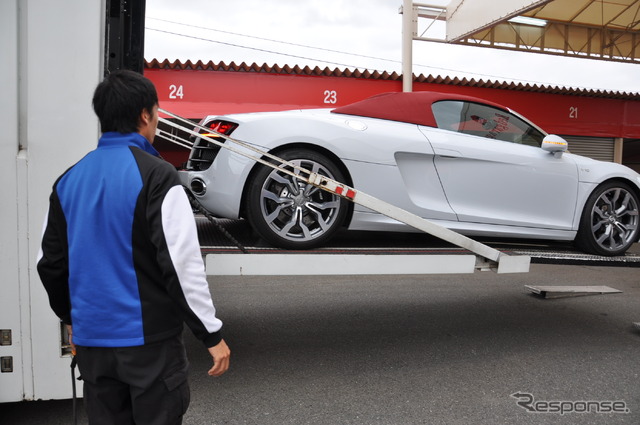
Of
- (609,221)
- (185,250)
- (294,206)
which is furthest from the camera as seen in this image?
(609,221)

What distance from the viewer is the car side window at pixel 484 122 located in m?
4.53

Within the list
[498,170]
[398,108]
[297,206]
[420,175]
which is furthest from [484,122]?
[297,206]

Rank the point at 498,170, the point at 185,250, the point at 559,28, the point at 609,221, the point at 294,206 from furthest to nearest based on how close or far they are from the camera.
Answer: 1. the point at 559,28
2. the point at 609,221
3. the point at 498,170
4. the point at 294,206
5. the point at 185,250

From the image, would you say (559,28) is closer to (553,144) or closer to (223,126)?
(553,144)

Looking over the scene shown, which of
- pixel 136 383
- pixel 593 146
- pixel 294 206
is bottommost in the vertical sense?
pixel 136 383

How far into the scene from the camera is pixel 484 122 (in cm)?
466

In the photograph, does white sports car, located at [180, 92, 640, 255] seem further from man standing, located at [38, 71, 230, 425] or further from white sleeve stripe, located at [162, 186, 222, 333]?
white sleeve stripe, located at [162, 186, 222, 333]

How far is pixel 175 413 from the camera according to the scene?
5.65 ft

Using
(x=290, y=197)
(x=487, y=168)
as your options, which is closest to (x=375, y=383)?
(x=290, y=197)

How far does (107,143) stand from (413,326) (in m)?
3.99

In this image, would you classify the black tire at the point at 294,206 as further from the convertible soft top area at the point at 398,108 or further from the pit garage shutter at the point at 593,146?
the pit garage shutter at the point at 593,146

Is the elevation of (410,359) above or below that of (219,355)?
below

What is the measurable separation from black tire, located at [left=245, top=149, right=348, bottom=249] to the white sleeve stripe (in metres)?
2.08

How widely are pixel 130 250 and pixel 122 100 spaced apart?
473 millimetres
